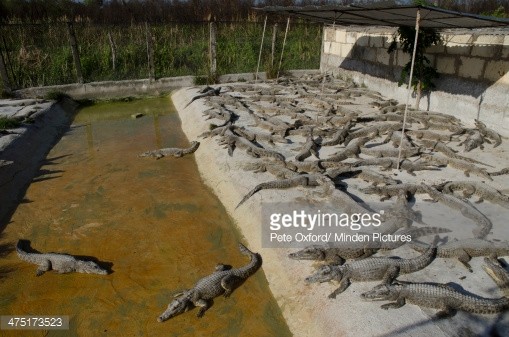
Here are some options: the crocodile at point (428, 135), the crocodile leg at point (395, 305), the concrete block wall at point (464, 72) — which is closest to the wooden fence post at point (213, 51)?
the concrete block wall at point (464, 72)

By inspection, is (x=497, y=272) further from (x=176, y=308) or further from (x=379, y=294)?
(x=176, y=308)

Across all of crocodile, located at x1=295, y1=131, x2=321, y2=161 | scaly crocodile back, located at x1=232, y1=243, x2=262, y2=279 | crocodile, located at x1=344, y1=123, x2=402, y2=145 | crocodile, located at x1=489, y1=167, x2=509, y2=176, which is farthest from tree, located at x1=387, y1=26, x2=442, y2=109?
scaly crocodile back, located at x1=232, y1=243, x2=262, y2=279

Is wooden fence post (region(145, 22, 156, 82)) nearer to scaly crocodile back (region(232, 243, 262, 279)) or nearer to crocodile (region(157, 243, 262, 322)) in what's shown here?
scaly crocodile back (region(232, 243, 262, 279))

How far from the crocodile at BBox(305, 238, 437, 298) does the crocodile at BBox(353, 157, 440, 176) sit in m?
2.87

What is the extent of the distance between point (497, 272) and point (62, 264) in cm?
517

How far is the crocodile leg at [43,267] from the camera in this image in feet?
15.4

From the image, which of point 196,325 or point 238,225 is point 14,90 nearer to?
point 238,225

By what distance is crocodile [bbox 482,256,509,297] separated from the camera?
3684 mm

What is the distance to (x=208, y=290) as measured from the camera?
421cm

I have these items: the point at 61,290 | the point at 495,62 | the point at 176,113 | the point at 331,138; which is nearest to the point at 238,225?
the point at 61,290

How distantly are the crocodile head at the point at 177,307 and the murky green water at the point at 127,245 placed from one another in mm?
72

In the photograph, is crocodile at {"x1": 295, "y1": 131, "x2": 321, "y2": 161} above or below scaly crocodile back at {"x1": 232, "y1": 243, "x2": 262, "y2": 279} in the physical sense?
above

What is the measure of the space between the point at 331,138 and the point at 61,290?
20.0ft

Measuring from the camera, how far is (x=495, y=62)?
8.01 meters
